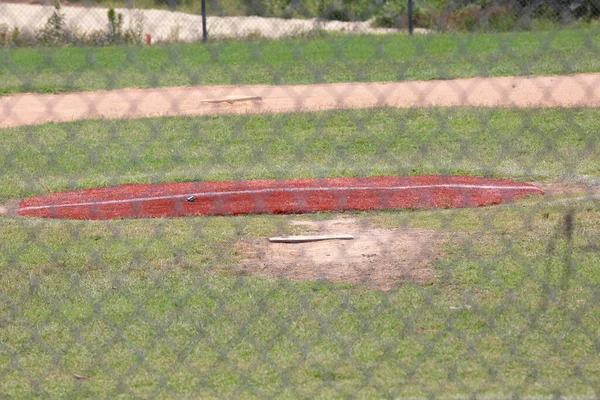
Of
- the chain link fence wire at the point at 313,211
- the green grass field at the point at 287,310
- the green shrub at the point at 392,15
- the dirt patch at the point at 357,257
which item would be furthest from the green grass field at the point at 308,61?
the dirt patch at the point at 357,257

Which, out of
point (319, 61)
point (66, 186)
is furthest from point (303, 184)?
point (319, 61)

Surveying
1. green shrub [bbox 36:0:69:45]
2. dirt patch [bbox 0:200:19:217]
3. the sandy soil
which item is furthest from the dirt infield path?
green shrub [bbox 36:0:69:45]

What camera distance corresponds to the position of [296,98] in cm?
898

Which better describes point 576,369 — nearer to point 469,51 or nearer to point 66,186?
point 66,186

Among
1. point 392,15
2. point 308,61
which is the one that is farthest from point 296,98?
point 392,15

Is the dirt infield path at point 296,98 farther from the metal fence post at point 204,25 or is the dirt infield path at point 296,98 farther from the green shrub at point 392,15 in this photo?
the green shrub at point 392,15

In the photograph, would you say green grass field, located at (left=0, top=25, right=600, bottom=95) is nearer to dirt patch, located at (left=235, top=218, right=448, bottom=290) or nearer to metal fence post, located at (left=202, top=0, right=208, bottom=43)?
metal fence post, located at (left=202, top=0, right=208, bottom=43)

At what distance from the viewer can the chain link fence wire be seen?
351 centimetres

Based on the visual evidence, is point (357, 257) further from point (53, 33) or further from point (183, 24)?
point (183, 24)

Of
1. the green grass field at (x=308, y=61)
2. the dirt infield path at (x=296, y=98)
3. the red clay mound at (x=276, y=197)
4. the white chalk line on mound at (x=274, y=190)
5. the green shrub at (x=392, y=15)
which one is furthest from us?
the green shrub at (x=392, y=15)

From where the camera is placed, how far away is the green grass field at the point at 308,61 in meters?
9.85

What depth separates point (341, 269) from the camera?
4547 millimetres

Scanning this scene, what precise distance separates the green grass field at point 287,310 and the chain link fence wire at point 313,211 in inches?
0.5

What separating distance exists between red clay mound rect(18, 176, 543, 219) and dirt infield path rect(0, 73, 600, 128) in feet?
7.40
